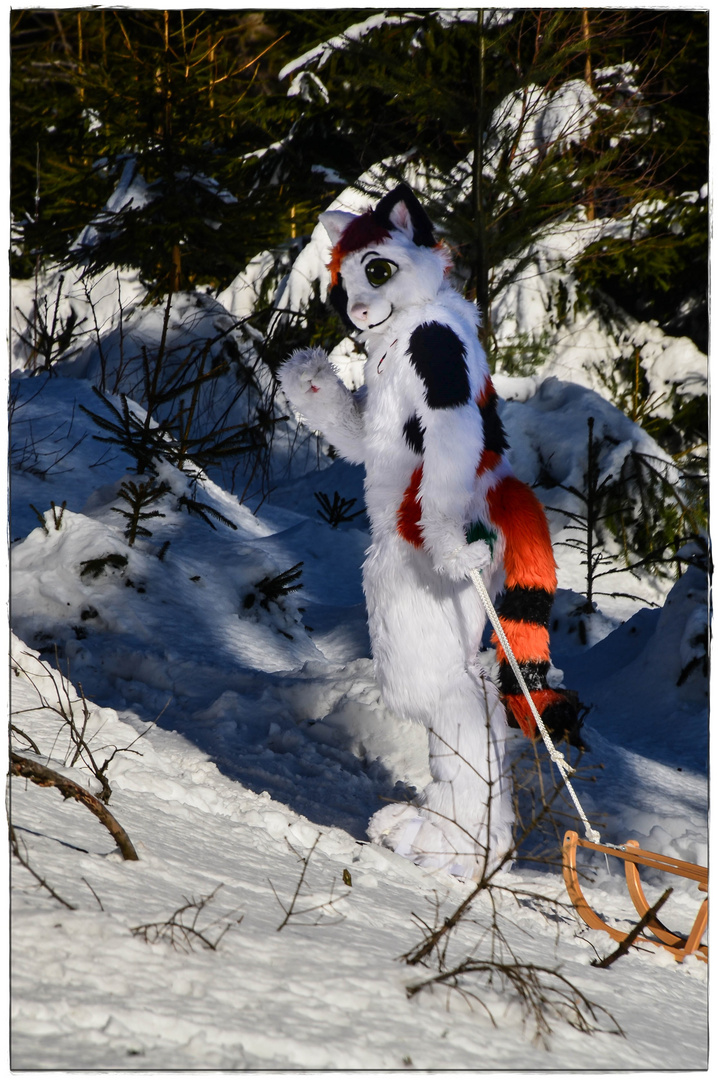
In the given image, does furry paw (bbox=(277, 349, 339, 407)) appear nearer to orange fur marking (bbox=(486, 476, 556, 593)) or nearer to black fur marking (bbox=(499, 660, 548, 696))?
orange fur marking (bbox=(486, 476, 556, 593))

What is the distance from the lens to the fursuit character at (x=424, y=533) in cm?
240

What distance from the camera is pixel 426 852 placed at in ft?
7.81

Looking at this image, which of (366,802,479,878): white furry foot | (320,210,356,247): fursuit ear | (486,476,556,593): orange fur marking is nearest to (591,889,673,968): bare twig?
(366,802,479,878): white furry foot

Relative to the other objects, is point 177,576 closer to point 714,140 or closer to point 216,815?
point 216,815

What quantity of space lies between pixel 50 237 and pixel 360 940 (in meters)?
4.14

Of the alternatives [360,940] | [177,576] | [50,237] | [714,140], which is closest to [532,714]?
[360,940]

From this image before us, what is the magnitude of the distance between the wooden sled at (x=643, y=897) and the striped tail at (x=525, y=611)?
1.69ft

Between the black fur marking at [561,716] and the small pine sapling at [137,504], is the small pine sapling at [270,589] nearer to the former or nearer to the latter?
the small pine sapling at [137,504]

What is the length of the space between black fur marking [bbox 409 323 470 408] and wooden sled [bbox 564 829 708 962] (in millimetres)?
1116

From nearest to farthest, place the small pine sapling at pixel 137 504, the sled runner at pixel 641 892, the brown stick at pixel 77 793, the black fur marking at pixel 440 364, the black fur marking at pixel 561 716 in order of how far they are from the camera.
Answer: the brown stick at pixel 77 793 → the sled runner at pixel 641 892 → the black fur marking at pixel 440 364 → the black fur marking at pixel 561 716 → the small pine sapling at pixel 137 504

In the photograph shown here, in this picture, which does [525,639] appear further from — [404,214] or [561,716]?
[404,214]

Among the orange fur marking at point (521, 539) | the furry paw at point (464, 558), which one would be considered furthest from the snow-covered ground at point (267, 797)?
the furry paw at point (464, 558)

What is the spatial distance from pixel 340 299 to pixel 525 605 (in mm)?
1041

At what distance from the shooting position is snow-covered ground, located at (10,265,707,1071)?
47.5 inches
